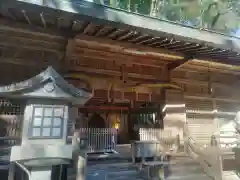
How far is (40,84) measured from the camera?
374 centimetres

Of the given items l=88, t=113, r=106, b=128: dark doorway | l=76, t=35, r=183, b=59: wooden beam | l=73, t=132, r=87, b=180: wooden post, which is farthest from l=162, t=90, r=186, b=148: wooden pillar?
l=88, t=113, r=106, b=128: dark doorway

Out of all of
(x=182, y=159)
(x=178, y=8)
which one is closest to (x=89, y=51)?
(x=182, y=159)

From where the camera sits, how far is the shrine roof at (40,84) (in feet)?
11.7

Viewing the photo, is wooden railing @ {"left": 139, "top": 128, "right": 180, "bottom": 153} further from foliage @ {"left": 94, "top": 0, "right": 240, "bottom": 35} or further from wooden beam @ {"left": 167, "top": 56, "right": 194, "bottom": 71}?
foliage @ {"left": 94, "top": 0, "right": 240, "bottom": 35}

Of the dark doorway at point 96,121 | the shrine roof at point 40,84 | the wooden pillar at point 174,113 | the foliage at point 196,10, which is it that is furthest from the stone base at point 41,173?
the dark doorway at point 96,121

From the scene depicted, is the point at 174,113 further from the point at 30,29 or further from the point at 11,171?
the point at 11,171

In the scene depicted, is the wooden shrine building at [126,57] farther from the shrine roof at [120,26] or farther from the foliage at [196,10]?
the foliage at [196,10]

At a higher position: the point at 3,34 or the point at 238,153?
the point at 3,34

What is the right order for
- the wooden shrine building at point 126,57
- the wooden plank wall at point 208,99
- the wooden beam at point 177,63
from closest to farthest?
1. the wooden shrine building at point 126,57
2. the wooden beam at point 177,63
3. the wooden plank wall at point 208,99

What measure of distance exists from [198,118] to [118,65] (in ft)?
14.3

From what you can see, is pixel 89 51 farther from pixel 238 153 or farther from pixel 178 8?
pixel 178 8

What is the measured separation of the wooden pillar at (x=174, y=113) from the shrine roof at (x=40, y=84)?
15.6ft

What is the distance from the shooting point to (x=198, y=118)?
924 centimetres

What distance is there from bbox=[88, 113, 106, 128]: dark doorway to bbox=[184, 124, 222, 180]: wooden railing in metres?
9.83
